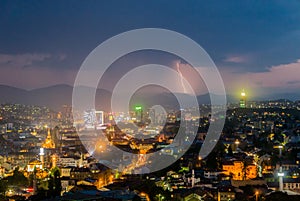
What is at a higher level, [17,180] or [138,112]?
[138,112]

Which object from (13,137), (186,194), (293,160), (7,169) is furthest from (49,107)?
(186,194)

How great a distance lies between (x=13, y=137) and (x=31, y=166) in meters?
13.2

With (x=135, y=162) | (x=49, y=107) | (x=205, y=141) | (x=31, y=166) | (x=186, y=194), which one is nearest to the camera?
(x=186, y=194)

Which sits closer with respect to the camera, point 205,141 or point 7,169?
point 7,169

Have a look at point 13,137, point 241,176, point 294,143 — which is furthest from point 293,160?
point 13,137

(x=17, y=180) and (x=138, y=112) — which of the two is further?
(x=138, y=112)

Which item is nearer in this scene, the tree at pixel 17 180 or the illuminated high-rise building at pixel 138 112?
the tree at pixel 17 180

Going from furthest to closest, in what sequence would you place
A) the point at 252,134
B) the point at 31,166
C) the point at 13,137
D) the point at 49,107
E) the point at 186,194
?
the point at 49,107, the point at 13,137, the point at 252,134, the point at 31,166, the point at 186,194

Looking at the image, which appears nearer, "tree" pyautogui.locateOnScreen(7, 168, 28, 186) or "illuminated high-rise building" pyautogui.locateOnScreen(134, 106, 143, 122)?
"tree" pyautogui.locateOnScreen(7, 168, 28, 186)

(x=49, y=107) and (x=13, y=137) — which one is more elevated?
(x=49, y=107)

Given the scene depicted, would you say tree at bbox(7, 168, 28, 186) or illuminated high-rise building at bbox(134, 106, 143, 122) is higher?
illuminated high-rise building at bbox(134, 106, 143, 122)

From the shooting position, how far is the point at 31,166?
10.6 m

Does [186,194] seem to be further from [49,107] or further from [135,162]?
[49,107]

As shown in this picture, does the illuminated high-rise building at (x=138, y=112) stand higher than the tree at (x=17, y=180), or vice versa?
the illuminated high-rise building at (x=138, y=112)
